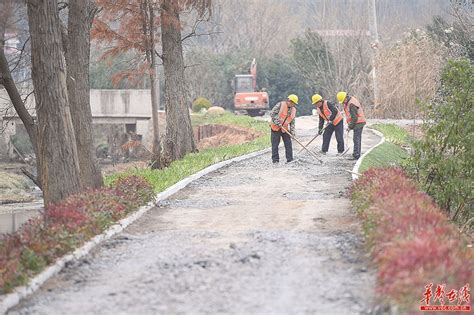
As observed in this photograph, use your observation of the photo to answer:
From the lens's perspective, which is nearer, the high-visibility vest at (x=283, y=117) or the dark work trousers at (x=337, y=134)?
the high-visibility vest at (x=283, y=117)

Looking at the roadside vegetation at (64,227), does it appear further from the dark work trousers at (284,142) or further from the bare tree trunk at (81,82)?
the dark work trousers at (284,142)

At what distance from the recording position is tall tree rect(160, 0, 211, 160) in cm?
2366

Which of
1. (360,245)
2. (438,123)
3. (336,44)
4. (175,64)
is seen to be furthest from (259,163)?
(336,44)

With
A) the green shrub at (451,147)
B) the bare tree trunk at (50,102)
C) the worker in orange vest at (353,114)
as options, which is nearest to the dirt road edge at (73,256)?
the bare tree trunk at (50,102)

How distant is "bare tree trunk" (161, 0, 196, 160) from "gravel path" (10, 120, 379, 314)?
376 inches

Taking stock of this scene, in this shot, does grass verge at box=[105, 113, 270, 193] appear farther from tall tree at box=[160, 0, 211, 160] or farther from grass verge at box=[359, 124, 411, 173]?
grass verge at box=[359, 124, 411, 173]

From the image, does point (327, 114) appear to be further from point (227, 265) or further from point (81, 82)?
point (227, 265)

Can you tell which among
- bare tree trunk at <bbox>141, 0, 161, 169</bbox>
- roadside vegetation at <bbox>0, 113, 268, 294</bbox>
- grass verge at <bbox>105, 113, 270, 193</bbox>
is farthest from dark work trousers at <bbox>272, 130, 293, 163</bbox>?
roadside vegetation at <bbox>0, 113, 268, 294</bbox>

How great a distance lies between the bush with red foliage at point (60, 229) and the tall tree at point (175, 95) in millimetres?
10049

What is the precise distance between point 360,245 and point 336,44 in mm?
41333

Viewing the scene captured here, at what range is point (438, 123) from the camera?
15.3 meters

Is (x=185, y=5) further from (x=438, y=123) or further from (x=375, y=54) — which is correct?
(x=375, y=54)

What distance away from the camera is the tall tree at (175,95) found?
23.7 meters

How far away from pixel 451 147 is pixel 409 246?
7669mm
